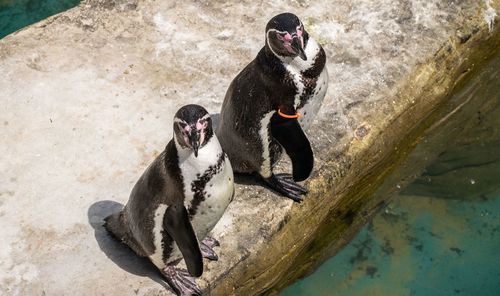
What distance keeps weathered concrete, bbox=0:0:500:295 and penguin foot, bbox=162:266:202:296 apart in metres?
0.07

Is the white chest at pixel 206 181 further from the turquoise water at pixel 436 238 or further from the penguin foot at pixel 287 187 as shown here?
the turquoise water at pixel 436 238

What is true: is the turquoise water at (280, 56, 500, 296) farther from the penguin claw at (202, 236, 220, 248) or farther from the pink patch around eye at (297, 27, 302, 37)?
the pink patch around eye at (297, 27, 302, 37)

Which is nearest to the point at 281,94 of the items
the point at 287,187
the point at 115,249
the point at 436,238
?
the point at 287,187

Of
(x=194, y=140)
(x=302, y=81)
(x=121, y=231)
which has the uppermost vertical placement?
(x=194, y=140)

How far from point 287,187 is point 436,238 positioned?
3.63 ft

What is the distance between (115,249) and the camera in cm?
430

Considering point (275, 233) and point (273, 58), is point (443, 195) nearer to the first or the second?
point (275, 233)

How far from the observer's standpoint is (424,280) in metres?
4.93

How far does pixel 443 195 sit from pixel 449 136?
55 centimetres

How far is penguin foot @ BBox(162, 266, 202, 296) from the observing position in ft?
13.5

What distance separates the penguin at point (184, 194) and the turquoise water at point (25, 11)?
3.75 m

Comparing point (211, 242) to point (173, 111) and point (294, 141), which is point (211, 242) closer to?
point (294, 141)

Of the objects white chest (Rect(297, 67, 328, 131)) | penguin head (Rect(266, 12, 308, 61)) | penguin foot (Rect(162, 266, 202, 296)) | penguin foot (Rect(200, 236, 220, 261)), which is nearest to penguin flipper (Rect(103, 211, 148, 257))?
penguin foot (Rect(162, 266, 202, 296))

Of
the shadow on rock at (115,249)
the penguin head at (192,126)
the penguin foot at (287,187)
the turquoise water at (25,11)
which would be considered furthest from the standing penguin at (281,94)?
the turquoise water at (25,11)
